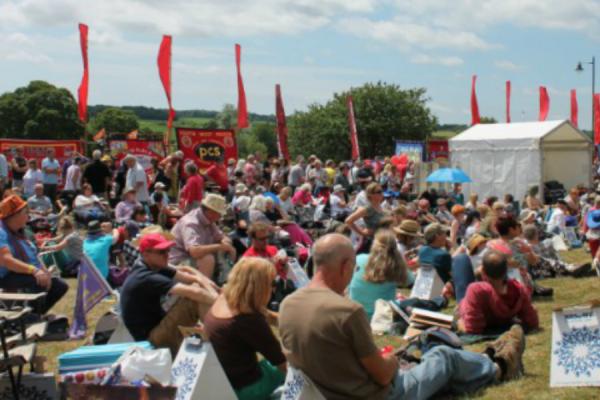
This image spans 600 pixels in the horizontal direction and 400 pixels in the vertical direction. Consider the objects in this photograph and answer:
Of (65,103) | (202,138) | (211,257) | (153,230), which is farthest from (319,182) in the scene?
(65,103)

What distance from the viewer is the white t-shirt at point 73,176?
18.1 metres

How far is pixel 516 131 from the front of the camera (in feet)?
75.7

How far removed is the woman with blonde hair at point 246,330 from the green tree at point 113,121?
315 ft

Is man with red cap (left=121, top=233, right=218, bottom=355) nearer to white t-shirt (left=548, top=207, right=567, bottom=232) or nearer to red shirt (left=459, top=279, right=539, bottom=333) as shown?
red shirt (left=459, top=279, right=539, bottom=333)

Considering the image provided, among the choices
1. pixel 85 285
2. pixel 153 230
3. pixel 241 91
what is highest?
pixel 241 91

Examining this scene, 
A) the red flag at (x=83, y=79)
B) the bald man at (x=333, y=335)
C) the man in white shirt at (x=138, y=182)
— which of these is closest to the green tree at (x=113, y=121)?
the red flag at (x=83, y=79)

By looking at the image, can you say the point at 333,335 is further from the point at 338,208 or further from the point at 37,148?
the point at 37,148

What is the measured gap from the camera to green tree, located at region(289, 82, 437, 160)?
5916 centimetres

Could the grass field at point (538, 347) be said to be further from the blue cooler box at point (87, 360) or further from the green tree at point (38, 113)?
the green tree at point (38, 113)

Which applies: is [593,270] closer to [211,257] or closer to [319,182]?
[211,257]

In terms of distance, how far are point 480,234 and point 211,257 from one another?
3682 mm

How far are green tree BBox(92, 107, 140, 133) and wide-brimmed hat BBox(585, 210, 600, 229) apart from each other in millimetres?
90655

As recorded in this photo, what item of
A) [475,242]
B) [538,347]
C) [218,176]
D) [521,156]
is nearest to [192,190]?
[218,176]

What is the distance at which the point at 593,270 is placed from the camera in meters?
11.3
